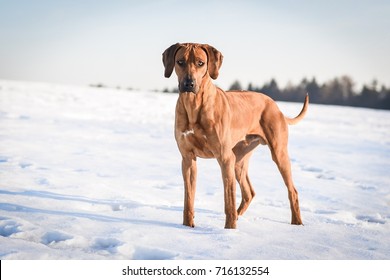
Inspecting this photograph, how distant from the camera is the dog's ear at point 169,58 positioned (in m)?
3.55

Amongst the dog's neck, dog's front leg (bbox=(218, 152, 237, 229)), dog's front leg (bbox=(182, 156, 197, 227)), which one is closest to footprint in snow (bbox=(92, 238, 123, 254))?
dog's front leg (bbox=(182, 156, 197, 227))

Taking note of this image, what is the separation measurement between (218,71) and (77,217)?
6.53 feet

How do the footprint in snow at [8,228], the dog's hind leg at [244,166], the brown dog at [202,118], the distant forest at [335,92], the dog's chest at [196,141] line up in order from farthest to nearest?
the distant forest at [335,92], the dog's hind leg at [244,166], the dog's chest at [196,141], the brown dog at [202,118], the footprint in snow at [8,228]

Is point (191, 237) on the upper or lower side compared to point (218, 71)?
lower

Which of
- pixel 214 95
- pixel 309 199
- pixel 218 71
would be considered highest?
pixel 218 71

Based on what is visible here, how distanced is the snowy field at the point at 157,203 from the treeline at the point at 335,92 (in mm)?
21148

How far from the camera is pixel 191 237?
125 inches

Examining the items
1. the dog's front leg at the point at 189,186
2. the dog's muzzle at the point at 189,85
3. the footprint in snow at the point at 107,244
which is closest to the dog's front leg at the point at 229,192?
the dog's front leg at the point at 189,186

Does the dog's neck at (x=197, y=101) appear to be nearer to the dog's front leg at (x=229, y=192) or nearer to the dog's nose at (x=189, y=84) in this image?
the dog's nose at (x=189, y=84)

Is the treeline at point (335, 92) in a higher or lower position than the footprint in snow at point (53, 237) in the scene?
higher

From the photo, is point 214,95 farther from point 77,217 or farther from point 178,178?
point 178,178

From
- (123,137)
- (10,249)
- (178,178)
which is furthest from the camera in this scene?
(123,137)

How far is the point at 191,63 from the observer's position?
3.38m
